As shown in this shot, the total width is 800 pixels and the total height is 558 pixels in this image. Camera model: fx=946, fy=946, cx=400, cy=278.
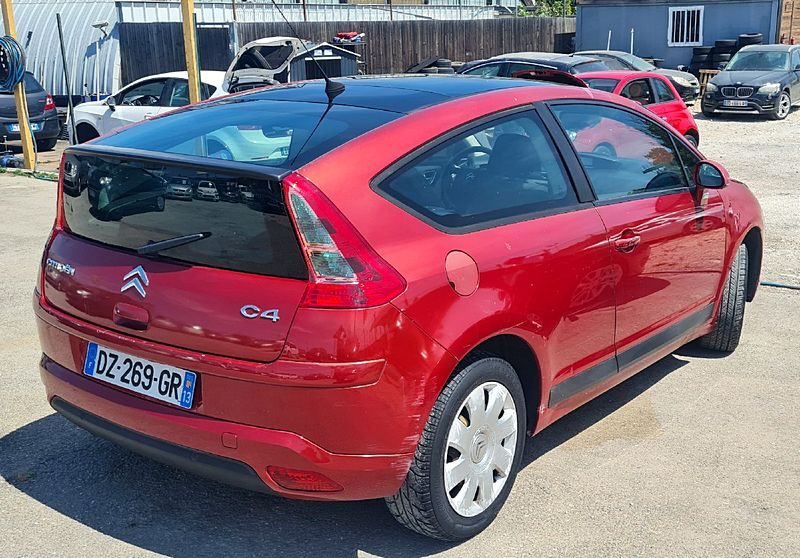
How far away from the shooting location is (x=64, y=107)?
22719mm

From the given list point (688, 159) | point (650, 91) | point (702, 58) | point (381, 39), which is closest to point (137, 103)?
point (650, 91)

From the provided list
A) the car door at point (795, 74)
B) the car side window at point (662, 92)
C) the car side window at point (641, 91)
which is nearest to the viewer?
the car side window at point (641, 91)

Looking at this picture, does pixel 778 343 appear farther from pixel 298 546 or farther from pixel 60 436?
pixel 60 436

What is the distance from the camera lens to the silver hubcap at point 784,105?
21.5m

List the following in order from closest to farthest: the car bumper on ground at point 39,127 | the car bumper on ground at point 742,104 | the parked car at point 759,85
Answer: the car bumper on ground at point 39,127, the car bumper on ground at point 742,104, the parked car at point 759,85

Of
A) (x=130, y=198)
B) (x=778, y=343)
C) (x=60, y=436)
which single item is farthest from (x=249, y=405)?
(x=778, y=343)

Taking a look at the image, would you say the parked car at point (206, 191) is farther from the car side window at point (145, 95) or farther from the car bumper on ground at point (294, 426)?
the car side window at point (145, 95)

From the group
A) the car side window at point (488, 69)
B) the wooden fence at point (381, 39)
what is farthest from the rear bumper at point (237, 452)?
the wooden fence at point (381, 39)

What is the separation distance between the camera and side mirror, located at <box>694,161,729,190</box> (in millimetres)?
4887

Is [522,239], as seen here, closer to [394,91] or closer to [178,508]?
[394,91]

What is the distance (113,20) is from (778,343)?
22028mm

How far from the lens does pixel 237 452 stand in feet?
10.6

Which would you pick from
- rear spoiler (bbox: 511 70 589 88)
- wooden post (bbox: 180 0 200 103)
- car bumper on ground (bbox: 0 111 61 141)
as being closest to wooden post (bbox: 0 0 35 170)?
car bumper on ground (bbox: 0 111 61 141)

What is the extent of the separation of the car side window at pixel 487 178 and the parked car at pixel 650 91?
10196 mm
